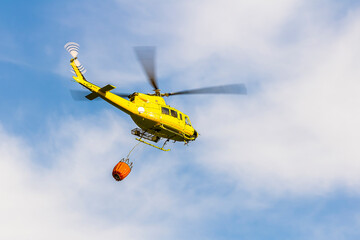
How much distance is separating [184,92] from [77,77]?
8932 millimetres

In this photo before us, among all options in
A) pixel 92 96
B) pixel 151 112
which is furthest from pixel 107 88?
pixel 151 112

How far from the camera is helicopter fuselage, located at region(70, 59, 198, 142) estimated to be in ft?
133

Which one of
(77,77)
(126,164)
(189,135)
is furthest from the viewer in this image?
(189,135)

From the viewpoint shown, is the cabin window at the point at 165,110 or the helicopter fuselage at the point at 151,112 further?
the cabin window at the point at 165,110

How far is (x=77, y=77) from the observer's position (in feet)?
131

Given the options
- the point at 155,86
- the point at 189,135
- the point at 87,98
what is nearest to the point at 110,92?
the point at 87,98

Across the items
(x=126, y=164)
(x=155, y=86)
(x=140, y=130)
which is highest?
(x=155, y=86)

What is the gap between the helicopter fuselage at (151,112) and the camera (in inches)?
1599

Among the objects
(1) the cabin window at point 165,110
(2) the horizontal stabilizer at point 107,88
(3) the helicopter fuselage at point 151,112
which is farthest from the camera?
(1) the cabin window at point 165,110

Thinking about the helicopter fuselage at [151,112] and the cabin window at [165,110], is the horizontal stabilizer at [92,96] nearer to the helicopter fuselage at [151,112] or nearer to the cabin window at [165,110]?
→ the helicopter fuselage at [151,112]

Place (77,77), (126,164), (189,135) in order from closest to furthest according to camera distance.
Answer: (77,77) → (126,164) → (189,135)

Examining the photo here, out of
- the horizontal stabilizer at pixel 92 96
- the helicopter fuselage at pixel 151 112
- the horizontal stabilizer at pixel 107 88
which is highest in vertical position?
the helicopter fuselage at pixel 151 112

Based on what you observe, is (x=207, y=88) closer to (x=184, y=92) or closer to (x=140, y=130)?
(x=184, y=92)

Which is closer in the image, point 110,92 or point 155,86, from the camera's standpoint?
point 110,92
